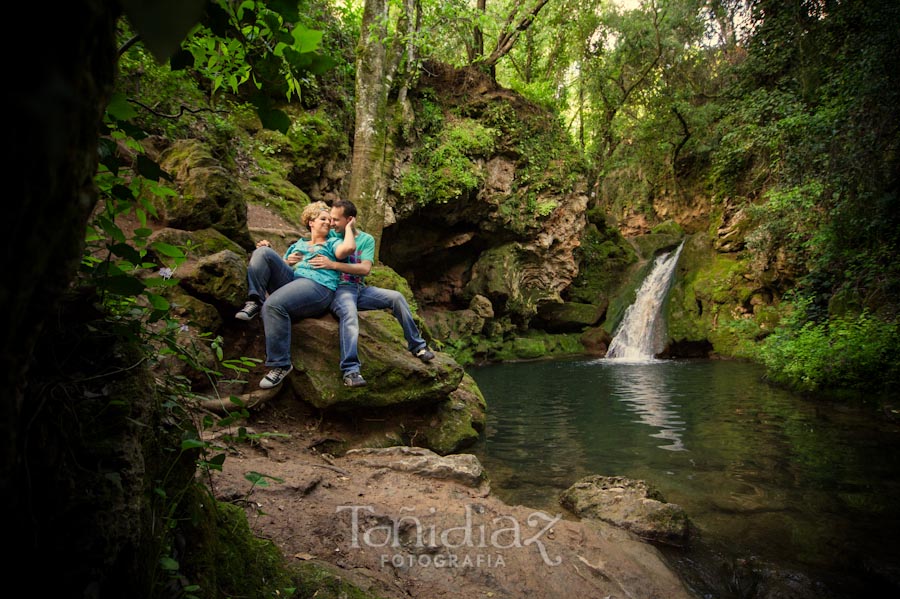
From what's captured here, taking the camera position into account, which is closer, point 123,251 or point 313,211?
point 123,251

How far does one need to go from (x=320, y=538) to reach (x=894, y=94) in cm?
944

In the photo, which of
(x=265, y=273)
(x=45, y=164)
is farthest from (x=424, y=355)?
(x=45, y=164)

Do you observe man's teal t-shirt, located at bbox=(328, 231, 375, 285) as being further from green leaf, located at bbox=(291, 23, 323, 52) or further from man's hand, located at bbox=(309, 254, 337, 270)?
green leaf, located at bbox=(291, 23, 323, 52)

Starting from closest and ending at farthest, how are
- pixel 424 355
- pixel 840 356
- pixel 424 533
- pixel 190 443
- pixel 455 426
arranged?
pixel 190 443, pixel 424 533, pixel 424 355, pixel 455 426, pixel 840 356

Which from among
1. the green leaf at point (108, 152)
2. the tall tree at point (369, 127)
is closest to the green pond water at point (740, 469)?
the green leaf at point (108, 152)

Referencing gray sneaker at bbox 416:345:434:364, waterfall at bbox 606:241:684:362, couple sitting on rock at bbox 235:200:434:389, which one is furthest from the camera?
waterfall at bbox 606:241:684:362

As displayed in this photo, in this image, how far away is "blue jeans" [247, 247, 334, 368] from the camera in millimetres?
4020

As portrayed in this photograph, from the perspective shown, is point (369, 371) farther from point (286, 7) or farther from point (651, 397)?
point (651, 397)

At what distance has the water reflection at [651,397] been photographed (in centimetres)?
627

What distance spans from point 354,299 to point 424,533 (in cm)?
239

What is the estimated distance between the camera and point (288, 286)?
4.15 m

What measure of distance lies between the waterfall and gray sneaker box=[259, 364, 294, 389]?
15.0 m

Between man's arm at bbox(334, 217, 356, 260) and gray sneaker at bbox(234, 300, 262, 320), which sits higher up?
man's arm at bbox(334, 217, 356, 260)

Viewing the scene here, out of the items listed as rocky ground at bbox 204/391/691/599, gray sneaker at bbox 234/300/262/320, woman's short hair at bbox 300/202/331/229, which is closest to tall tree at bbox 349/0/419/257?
woman's short hair at bbox 300/202/331/229
